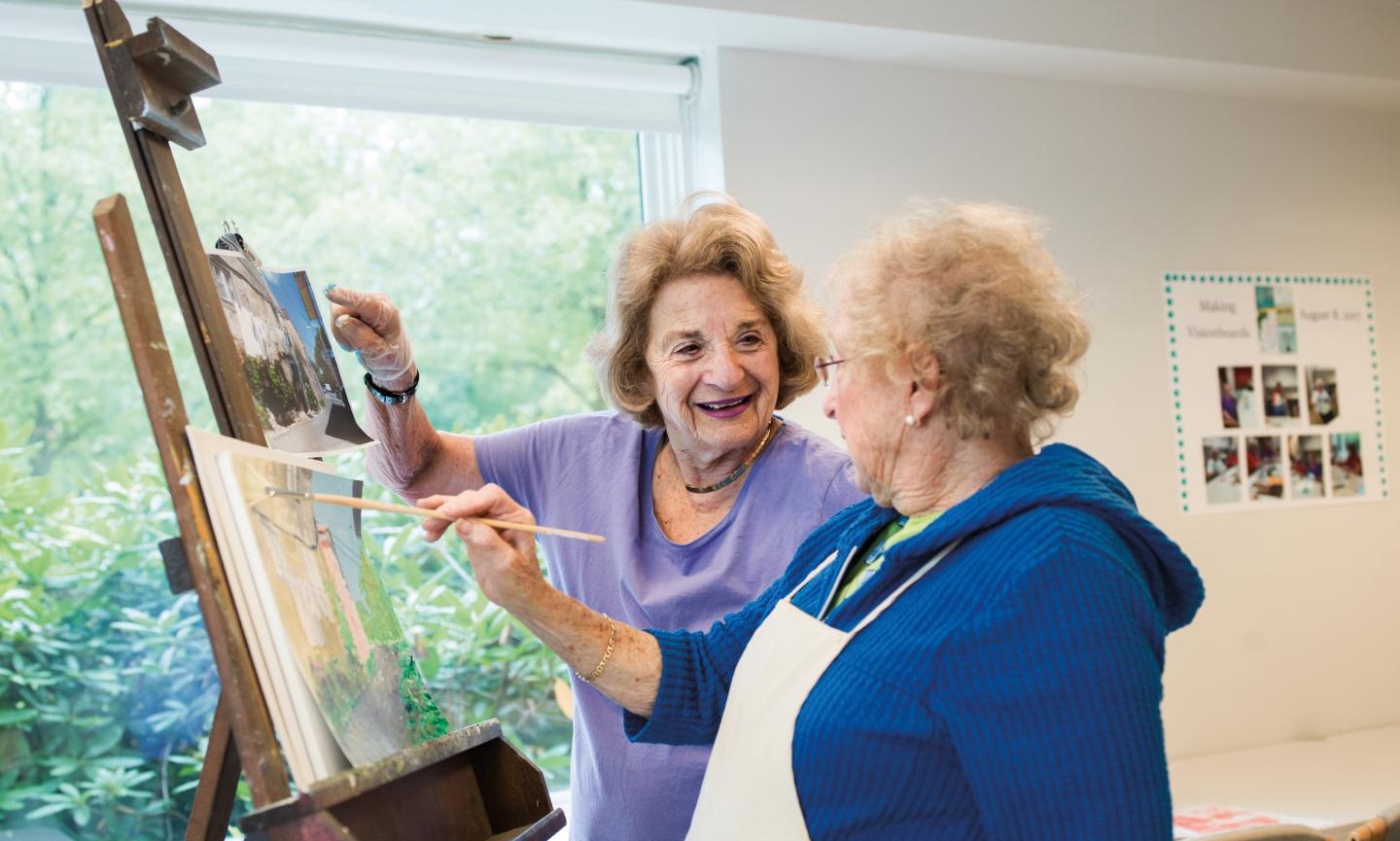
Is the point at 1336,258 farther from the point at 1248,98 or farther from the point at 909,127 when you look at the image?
the point at 909,127

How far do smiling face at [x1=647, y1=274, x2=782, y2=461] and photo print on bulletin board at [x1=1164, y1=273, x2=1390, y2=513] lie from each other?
1807 mm

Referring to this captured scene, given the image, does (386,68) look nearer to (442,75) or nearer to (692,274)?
(442,75)

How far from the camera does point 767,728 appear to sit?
1.13 metres

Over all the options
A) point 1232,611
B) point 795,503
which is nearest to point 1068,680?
point 795,503

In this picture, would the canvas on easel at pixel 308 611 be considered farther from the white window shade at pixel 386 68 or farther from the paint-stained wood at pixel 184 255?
the white window shade at pixel 386 68

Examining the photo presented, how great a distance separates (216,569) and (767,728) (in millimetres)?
528

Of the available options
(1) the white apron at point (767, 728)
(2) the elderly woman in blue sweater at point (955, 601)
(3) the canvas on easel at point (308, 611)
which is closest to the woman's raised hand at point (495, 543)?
(2) the elderly woman in blue sweater at point (955, 601)

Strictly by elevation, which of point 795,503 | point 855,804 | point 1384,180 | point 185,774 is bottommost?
point 185,774

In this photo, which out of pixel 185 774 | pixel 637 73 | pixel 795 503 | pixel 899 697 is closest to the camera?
pixel 899 697

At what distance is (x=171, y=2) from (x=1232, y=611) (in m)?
2.84

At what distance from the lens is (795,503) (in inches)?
62.2

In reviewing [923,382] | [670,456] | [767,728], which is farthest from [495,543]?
[670,456]

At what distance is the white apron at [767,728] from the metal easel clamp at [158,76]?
2.51 feet

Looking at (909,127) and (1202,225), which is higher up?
(909,127)
